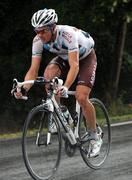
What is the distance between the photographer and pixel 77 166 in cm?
706

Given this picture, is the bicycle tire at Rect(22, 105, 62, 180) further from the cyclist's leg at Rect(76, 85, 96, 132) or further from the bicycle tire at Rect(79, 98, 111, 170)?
the bicycle tire at Rect(79, 98, 111, 170)

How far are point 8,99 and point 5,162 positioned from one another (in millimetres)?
9307

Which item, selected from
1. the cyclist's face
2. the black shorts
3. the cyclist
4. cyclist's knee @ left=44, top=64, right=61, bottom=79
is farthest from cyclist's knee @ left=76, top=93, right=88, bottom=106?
the cyclist's face

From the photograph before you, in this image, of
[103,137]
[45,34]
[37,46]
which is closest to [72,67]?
[45,34]

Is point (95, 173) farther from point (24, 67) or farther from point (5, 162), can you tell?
point (24, 67)

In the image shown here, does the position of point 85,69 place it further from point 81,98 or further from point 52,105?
point 52,105

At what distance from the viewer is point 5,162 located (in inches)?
285

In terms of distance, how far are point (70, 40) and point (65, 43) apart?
0.24 feet

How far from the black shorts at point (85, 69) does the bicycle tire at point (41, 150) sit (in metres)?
0.67

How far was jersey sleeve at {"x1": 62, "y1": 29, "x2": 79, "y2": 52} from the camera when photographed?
6.35m

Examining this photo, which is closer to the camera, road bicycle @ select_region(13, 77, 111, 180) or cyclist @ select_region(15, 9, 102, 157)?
road bicycle @ select_region(13, 77, 111, 180)

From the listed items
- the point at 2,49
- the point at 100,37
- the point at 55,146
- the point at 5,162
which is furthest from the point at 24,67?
the point at 55,146

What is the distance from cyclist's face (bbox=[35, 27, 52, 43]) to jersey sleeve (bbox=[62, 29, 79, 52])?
0.19 m

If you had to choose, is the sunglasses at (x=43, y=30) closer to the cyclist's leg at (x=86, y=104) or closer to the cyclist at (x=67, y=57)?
the cyclist at (x=67, y=57)
